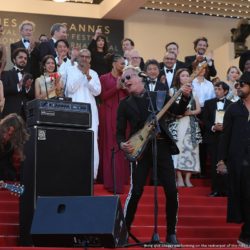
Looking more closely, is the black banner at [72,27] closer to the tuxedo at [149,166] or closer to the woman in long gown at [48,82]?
the woman in long gown at [48,82]

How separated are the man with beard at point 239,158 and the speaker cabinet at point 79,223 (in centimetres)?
192

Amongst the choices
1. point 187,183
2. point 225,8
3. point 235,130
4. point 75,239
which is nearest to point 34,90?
point 187,183

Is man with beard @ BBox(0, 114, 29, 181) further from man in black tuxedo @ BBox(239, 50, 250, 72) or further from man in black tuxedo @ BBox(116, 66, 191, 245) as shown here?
man in black tuxedo @ BBox(239, 50, 250, 72)

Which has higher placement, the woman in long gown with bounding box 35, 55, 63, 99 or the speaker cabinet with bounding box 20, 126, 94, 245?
the woman in long gown with bounding box 35, 55, 63, 99

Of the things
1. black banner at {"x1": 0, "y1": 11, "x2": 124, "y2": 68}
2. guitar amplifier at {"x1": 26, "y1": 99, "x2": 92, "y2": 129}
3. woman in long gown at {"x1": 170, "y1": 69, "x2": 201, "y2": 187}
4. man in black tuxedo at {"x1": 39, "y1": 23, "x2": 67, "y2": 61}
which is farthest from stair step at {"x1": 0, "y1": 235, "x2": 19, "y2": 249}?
black banner at {"x1": 0, "y1": 11, "x2": 124, "y2": 68}

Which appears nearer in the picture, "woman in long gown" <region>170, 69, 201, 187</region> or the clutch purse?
"woman in long gown" <region>170, 69, 201, 187</region>

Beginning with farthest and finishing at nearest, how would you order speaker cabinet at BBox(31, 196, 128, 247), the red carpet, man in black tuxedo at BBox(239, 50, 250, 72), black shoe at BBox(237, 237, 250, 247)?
man in black tuxedo at BBox(239, 50, 250, 72) < the red carpet < black shoe at BBox(237, 237, 250, 247) < speaker cabinet at BBox(31, 196, 128, 247)

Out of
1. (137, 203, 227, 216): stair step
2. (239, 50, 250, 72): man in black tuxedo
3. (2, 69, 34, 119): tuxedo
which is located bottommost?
(137, 203, 227, 216): stair step

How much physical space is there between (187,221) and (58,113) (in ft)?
7.12

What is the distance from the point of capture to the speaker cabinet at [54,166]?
6.75 metres

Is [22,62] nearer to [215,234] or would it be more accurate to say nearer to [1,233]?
[1,233]

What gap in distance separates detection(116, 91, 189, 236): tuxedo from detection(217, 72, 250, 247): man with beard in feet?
2.80

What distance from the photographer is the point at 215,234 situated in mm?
7828

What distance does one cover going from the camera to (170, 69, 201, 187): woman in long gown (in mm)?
9266
